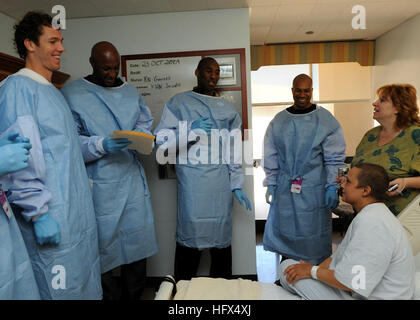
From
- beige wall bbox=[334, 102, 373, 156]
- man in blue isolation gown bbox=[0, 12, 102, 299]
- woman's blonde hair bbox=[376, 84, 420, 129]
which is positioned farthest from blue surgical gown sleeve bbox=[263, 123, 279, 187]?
beige wall bbox=[334, 102, 373, 156]

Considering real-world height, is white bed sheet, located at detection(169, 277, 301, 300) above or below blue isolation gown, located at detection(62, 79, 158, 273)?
below

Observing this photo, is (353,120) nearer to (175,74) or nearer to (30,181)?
(175,74)

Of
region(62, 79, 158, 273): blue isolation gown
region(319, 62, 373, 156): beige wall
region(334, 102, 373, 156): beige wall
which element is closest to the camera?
region(62, 79, 158, 273): blue isolation gown

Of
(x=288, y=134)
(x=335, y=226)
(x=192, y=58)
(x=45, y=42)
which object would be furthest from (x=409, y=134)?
(x=335, y=226)

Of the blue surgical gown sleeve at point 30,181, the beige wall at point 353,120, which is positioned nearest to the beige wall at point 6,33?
the blue surgical gown sleeve at point 30,181

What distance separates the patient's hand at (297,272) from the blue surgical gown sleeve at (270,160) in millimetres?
1067

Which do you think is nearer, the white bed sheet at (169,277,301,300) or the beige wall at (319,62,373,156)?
the white bed sheet at (169,277,301,300)

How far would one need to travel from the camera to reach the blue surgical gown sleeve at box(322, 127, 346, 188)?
2.07 metres

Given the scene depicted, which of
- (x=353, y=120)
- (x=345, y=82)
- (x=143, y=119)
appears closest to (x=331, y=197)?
(x=143, y=119)

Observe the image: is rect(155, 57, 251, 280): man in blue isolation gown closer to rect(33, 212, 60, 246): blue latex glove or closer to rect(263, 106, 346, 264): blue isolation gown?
rect(263, 106, 346, 264): blue isolation gown

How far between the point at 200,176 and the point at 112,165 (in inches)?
21.8

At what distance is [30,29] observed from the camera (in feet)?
4.21

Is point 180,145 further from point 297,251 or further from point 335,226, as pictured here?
point 335,226

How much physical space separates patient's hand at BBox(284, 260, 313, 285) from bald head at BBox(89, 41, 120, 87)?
54.5 inches
